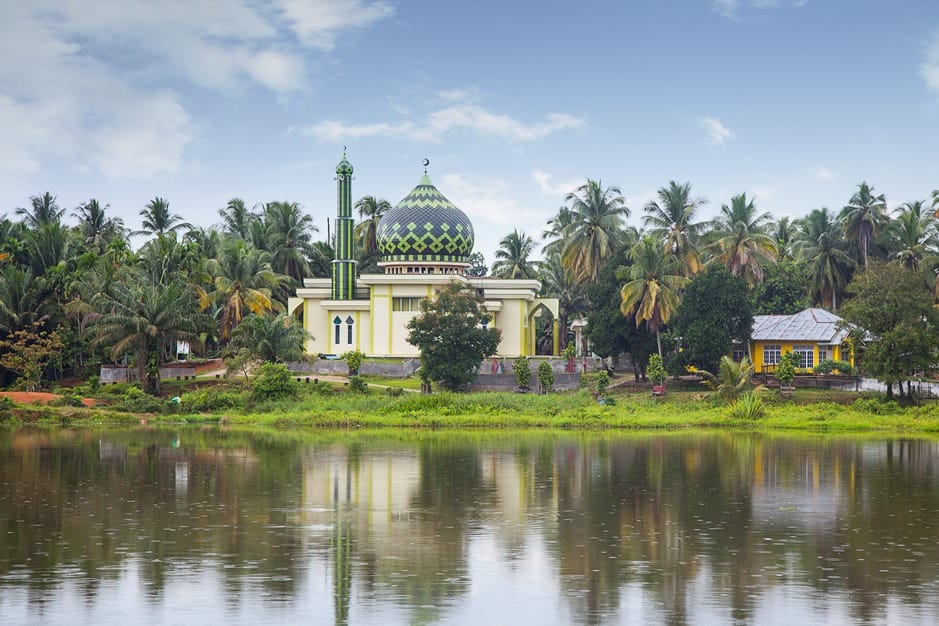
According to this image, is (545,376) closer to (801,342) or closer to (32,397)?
(801,342)

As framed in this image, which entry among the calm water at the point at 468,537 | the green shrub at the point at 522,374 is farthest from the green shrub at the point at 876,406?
the green shrub at the point at 522,374

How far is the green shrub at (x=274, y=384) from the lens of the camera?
51.4 m

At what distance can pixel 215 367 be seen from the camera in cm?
6209

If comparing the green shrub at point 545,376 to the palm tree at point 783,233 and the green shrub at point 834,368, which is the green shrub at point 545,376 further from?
the palm tree at point 783,233

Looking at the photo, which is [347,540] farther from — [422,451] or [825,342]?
[825,342]

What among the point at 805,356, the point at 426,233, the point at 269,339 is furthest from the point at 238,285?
the point at 805,356

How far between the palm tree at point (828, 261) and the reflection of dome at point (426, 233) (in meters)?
19.5

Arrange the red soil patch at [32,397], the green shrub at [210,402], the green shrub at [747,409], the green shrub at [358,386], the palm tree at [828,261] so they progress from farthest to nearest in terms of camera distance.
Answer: the palm tree at [828,261] → the green shrub at [358,386] → the green shrub at [210,402] → the red soil patch at [32,397] → the green shrub at [747,409]

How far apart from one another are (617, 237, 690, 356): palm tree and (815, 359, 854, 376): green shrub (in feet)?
23.8

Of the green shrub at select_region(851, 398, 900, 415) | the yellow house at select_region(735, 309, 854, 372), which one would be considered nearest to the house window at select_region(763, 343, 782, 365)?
the yellow house at select_region(735, 309, 854, 372)

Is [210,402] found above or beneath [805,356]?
beneath

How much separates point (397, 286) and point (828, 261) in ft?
78.9

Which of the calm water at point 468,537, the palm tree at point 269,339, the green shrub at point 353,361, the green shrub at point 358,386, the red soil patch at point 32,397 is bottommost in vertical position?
the calm water at point 468,537

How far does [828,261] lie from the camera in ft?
226
